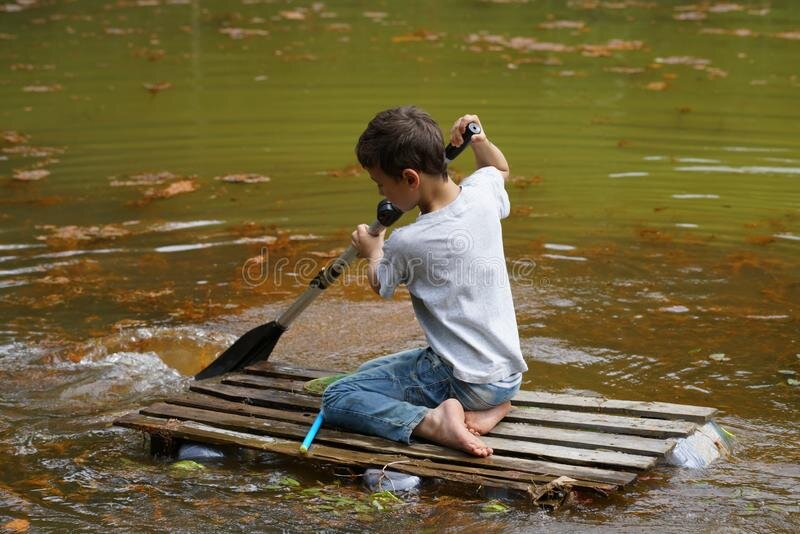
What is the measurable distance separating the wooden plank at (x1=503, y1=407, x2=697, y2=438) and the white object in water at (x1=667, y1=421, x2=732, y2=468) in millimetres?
35

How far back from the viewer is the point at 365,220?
7.55 m

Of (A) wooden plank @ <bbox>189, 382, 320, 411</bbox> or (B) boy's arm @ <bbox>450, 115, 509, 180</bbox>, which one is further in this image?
(A) wooden plank @ <bbox>189, 382, 320, 411</bbox>

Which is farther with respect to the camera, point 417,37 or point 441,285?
point 417,37

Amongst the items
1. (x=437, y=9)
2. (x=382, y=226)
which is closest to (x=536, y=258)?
(x=382, y=226)

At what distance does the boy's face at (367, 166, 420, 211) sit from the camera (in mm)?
3826

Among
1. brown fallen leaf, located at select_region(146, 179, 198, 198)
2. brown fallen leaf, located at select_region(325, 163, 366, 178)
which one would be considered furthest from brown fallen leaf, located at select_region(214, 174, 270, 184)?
brown fallen leaf, located at select_region(325, 163, 366, 178)

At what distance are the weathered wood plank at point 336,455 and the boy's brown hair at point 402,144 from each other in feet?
3.36

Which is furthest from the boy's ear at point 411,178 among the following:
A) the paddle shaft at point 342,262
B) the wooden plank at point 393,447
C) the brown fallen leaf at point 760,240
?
the brown fallen leaf at point 760,240

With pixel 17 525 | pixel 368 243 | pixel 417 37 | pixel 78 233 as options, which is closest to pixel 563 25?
pixel 417 37

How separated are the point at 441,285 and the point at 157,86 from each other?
29.9ft

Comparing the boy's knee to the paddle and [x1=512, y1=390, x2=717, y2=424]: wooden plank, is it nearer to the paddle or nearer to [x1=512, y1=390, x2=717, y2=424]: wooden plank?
the paddle

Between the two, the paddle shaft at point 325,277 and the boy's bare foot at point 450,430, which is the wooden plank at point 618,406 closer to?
the boy's bare foot at point 450,430

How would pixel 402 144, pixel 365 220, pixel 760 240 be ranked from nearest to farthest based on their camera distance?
pixel 402 144, pixel 760 240, pixel 365 220

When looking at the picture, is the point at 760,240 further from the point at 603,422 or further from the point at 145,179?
the point at 145,179
